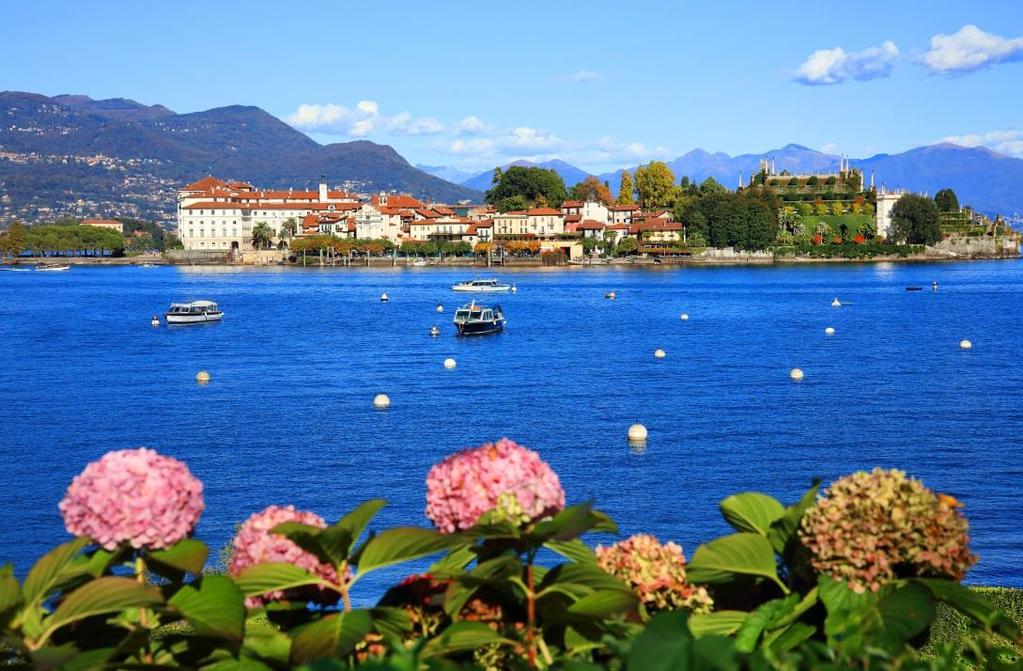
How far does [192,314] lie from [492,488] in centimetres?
5989

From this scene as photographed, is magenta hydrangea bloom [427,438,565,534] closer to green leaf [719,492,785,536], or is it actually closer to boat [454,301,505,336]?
green leaf [719,492,785,536]

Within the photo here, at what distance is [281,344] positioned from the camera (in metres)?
50.4

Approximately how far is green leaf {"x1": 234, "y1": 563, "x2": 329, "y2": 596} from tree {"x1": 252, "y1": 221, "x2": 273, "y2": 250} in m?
153

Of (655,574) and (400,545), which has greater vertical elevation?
(400,545)

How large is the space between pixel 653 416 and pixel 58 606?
86.1 feet

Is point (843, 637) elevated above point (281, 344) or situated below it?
above

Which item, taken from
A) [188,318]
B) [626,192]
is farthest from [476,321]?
[626,192]

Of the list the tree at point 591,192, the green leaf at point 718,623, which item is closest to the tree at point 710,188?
the tree at point 591,192

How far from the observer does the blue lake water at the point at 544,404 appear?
20578mm

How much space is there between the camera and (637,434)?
25375 mm

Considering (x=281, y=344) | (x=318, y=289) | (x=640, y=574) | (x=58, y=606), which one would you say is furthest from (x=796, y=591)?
(x=318, y=289)

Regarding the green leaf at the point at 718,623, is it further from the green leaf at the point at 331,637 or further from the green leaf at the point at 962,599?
the green leaf at the point at 331,637

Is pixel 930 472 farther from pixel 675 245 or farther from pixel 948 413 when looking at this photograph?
pixel 675 245

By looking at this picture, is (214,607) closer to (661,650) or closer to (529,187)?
(661,650)
